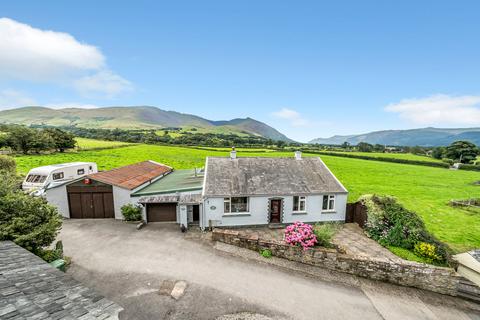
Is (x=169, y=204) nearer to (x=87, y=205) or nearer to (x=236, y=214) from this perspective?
(x=236, y=214)

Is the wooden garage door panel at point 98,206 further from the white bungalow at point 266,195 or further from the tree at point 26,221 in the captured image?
the white bungalow at point 266,195

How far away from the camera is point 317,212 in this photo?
18844 millimetres

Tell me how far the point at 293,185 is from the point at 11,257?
16893mm

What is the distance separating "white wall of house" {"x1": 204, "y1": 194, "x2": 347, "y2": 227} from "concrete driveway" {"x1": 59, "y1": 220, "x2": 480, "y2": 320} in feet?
9.89

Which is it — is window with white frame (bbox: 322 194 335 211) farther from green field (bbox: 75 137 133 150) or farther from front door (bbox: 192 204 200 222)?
green field (bbox: 75 137 133 150)

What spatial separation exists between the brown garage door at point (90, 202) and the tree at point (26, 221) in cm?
834

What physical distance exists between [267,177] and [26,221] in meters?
15.5

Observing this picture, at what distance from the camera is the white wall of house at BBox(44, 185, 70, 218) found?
61.7 ft

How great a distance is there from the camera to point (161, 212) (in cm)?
1869

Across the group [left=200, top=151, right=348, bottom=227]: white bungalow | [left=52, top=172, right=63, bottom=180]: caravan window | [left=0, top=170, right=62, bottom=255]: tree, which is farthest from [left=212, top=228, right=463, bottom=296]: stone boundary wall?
[left=52, top=172, right=63, bottom=180]: caravan window

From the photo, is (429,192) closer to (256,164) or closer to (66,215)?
(256,164)

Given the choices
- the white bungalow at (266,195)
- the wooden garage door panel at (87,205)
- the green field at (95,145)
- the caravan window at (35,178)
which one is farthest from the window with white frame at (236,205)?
the green field at (95,145)

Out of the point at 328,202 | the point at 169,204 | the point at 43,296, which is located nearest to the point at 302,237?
the point at 328,202

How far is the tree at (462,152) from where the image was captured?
235 ft
